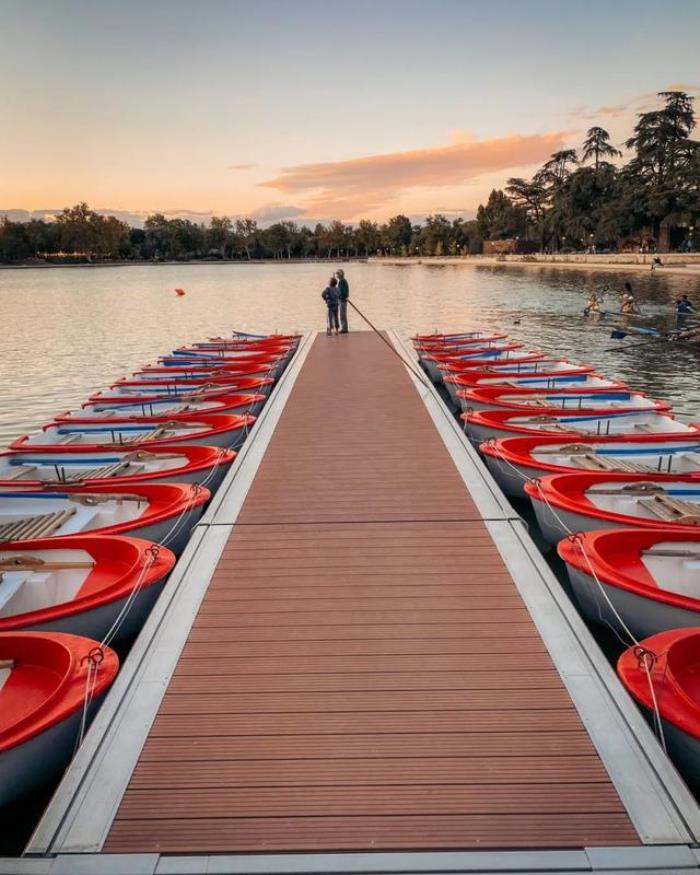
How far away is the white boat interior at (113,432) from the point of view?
10289mm

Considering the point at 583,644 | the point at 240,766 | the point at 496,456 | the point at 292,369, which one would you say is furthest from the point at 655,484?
the point at 292,369

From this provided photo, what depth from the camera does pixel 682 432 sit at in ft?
31.6

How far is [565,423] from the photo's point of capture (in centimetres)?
1058

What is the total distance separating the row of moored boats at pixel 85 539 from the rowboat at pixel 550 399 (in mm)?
4297

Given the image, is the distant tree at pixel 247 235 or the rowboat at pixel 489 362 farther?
the distant tree at pixel 247 235

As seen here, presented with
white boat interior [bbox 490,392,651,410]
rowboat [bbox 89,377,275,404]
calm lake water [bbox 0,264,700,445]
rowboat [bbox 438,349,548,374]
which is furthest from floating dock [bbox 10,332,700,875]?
calm lake water [bbox 0,264,700,445]

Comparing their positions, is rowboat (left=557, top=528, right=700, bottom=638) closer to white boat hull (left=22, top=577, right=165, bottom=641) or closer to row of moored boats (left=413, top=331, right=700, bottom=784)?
row of moored boats (left=413, top=331, right=700, bottom=784)

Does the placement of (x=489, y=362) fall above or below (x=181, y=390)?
above

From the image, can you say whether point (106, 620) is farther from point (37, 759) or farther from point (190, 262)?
point (190, 262)

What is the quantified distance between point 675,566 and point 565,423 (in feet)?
15.9

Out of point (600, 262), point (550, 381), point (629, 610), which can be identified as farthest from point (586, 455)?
point (600, 262)

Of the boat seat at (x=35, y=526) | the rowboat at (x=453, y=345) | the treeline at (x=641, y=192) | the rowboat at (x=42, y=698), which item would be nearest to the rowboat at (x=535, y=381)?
the rowboat at (x=453, y=345)

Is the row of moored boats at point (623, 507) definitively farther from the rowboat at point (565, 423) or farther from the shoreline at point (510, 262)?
the shoreline at point (510, 262)

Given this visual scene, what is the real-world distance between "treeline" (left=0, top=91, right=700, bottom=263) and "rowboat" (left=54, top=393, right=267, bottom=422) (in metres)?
72.4
